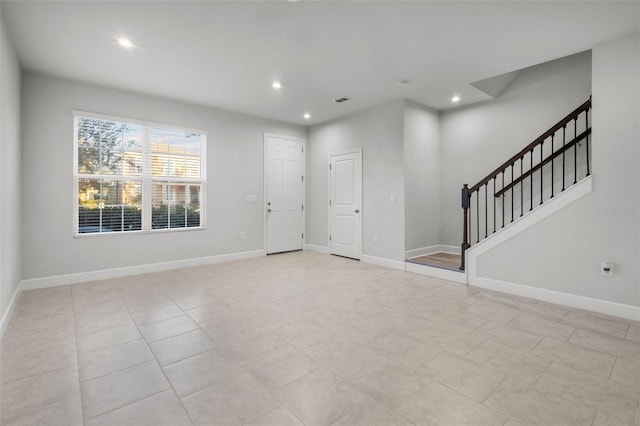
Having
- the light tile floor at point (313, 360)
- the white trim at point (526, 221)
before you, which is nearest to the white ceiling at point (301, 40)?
the white trim at point (526, 221)

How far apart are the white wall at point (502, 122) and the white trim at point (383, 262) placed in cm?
130

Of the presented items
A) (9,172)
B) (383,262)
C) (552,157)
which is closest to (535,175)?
(552,157)

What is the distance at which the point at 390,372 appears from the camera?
2.17m

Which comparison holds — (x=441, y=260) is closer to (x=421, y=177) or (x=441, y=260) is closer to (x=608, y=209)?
(x=421, y=177)

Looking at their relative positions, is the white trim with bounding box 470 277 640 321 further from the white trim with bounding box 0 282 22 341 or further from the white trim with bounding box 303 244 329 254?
the white trim with bounding box 0 282 22 341

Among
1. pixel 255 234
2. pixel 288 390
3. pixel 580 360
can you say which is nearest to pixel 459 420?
pixel 288 390

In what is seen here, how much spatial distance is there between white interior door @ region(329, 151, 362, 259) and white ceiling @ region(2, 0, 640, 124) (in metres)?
1.74

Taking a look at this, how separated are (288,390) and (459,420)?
100cm

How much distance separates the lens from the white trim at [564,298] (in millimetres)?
3164

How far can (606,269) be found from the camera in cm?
327

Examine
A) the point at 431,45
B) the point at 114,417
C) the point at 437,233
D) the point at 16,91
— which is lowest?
the point at 114,417

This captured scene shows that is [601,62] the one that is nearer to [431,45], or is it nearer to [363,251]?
[431,45]

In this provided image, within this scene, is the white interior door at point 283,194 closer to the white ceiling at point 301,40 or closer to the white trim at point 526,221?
the white ceiling at point 301,40

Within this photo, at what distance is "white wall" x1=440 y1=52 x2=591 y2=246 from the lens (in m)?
4.43
